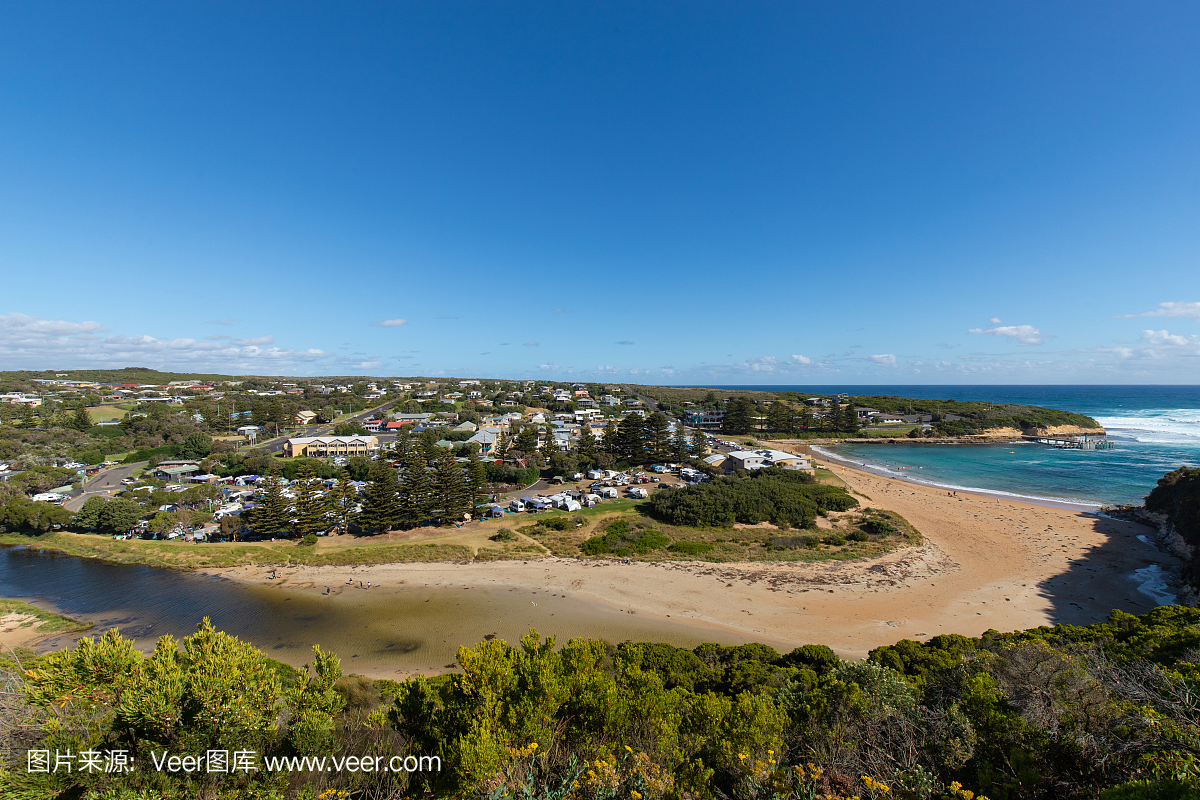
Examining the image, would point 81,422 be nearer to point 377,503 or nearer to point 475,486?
point 377,503

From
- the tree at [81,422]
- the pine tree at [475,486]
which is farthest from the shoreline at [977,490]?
the tree at [81,422]

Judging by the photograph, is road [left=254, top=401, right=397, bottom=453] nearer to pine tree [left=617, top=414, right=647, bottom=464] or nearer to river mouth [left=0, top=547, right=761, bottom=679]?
pine tree [left=617, top=414, right=647, bottom=464]

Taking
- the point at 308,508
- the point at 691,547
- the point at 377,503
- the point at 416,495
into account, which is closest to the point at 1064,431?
the point at 691,547

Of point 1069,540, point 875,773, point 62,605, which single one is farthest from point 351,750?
point 1069,540

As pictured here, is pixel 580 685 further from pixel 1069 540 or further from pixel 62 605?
pixel 1069 540

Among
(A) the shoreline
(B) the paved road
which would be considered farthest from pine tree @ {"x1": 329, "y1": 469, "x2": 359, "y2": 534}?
(A) the shoreline

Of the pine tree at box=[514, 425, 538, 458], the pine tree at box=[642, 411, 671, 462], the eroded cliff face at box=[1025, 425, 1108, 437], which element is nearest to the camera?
the pine tree at box=[514, 425, 538, 458]

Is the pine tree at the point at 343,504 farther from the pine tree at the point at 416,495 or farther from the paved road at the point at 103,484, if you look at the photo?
the paved road at the point at 103,484
